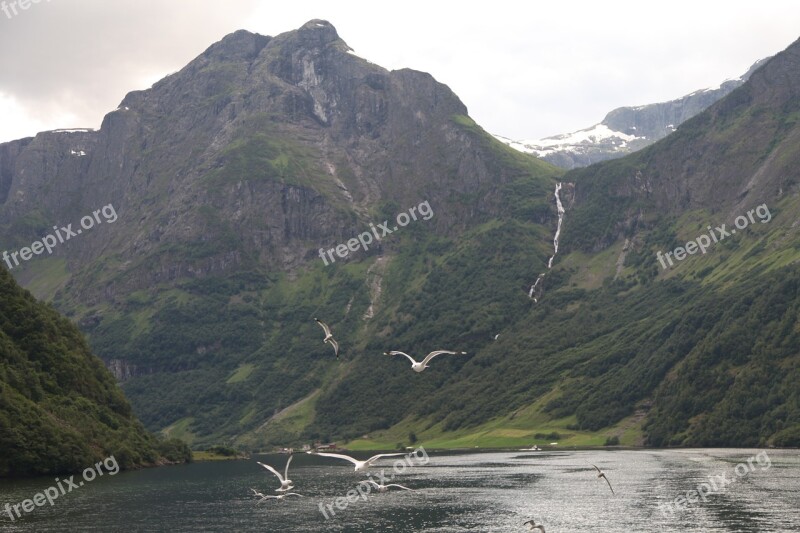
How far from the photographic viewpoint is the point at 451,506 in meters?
144

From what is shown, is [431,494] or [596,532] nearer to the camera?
[596,532]

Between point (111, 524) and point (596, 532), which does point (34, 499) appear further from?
point (596, 532)

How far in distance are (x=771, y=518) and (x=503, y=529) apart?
3358cm

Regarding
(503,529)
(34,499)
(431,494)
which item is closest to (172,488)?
(34,499)

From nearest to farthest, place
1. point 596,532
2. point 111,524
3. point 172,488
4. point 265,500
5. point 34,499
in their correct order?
point 596,532
point 111,524
point 34,499
point 265,500
point 172,488

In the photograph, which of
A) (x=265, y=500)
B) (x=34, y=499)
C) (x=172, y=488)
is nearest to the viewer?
(x=34, y=499)

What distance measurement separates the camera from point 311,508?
144 m

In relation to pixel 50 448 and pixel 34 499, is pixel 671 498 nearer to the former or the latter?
pixel 34 499

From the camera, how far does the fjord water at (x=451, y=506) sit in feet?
399

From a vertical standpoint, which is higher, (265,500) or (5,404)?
(5,404)

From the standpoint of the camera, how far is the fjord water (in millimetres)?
121750

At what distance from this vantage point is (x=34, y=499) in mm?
143375

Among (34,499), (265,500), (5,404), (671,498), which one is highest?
(5,404)

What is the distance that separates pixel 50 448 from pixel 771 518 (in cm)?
13197
